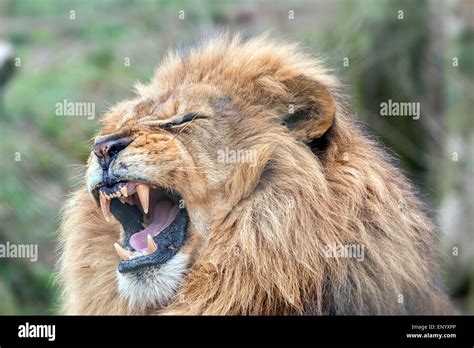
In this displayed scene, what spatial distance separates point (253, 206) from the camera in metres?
3.18

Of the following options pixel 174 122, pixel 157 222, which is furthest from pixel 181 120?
pixel 157 222

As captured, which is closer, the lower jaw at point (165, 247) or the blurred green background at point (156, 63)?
the lower jaw at point (165, 247)

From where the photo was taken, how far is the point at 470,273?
6.99 metres

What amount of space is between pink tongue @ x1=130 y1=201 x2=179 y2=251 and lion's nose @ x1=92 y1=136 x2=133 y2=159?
28 centimetres

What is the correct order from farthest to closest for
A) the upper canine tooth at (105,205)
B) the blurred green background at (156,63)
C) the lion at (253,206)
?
→ 1. the blurred green background at (156,63)
2. the upper canine tooth at (105,205)
3. the lion at (253,206)

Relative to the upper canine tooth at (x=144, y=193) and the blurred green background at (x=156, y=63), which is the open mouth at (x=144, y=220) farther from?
the blurred green background at (x=156, y=63)

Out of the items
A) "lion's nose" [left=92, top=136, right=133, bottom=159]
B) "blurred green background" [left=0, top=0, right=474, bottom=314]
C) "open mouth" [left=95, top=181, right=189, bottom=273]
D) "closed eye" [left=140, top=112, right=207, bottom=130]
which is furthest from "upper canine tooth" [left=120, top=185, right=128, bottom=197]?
"blurred green background" [left=0, top=0, right=474, bottom=314]

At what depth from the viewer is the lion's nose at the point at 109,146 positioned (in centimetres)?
317

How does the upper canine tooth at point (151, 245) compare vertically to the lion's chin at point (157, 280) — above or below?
above

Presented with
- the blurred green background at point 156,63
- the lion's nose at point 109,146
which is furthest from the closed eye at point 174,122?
the blurred green background at point 156,63

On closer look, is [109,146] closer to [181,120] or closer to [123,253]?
[181,120]

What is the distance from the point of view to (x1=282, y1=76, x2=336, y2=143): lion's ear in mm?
3242

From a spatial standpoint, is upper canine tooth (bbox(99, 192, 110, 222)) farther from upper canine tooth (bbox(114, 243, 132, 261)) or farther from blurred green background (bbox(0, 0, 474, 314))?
blurred green background (bbox(0, 0, 474, 314))
